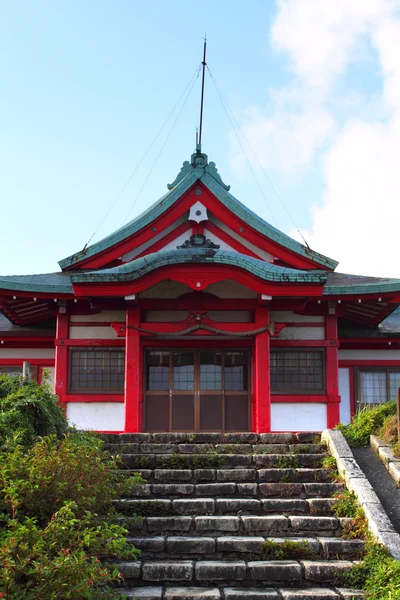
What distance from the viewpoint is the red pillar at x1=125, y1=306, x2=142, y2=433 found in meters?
13.8

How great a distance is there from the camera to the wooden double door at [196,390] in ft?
48.0

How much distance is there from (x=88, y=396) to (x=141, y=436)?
4489 millimetres

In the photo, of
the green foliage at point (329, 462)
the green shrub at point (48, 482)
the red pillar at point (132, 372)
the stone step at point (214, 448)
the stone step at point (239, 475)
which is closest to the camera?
the green shrub at point (48, 482)

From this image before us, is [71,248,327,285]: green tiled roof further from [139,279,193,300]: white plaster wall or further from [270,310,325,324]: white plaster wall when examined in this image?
[270,310,325,324]: white plaster wall

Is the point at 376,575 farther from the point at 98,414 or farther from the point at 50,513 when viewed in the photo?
the point at 98,414

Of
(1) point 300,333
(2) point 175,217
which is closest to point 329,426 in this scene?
(1) point 300,333

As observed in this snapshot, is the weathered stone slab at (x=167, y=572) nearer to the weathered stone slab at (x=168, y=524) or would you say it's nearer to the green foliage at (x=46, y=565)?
the weathered stone slab at (x=168, y=524)

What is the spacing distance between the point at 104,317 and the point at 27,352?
289 cm

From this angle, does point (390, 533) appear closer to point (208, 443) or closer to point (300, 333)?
point (208, 443)

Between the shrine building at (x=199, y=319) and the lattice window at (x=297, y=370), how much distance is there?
0.07ft

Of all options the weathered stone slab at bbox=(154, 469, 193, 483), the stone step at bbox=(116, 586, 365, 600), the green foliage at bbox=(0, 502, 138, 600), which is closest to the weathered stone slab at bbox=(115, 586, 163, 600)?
the stone step at bbox=(116, 586, 365, 600)

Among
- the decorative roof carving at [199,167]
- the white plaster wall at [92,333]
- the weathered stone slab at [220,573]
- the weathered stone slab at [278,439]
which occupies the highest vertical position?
the decorative roof carving at [199,167]

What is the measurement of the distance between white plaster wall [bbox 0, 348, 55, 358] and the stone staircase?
6.84 metres

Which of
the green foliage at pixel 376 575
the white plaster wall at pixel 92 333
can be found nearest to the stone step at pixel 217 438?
the green foliage at pixel 376 575
